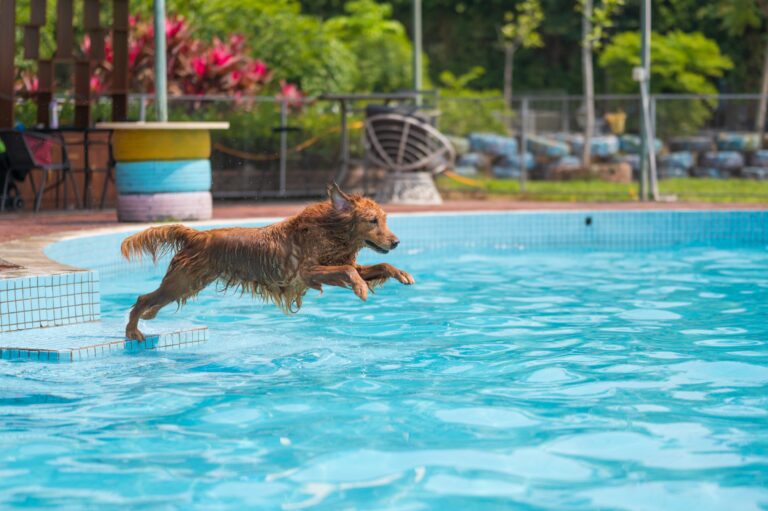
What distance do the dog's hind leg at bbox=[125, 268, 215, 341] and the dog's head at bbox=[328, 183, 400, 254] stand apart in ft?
2.95

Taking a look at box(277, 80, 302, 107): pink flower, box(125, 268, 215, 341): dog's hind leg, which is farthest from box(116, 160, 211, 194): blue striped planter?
box(125, 268, 215, 341): dog's hind leg

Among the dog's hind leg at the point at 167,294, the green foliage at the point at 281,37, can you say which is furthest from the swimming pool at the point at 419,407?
the green foliage at the point at 281,37

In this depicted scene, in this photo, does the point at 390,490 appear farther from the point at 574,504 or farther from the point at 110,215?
the point at 110,215

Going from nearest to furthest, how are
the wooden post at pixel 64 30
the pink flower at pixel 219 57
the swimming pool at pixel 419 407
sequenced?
1. the swimming pool at pixel 419 407
2. the wooden post at pixel 64 30
3. the pink flower at pixel 219 57

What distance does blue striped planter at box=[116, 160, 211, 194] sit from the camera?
1268cm

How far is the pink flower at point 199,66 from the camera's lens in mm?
18578

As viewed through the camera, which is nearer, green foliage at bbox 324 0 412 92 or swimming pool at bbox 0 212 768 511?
swimming pool at bbox 0 212 768 511

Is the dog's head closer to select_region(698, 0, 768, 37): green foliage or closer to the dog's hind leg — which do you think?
the dog's hind leg

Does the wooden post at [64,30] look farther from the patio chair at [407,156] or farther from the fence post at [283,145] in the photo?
the patio chair at [407,156]

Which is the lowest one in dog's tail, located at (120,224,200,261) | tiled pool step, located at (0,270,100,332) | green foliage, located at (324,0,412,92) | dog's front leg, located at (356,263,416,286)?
tiled pool step, located at (0,270,100,332)

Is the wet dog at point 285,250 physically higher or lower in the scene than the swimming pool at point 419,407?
higher

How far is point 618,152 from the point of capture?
25.0 meters

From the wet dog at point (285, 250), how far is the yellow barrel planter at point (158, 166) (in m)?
5.84

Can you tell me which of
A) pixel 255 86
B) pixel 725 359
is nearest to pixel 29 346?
pixel 725 359
